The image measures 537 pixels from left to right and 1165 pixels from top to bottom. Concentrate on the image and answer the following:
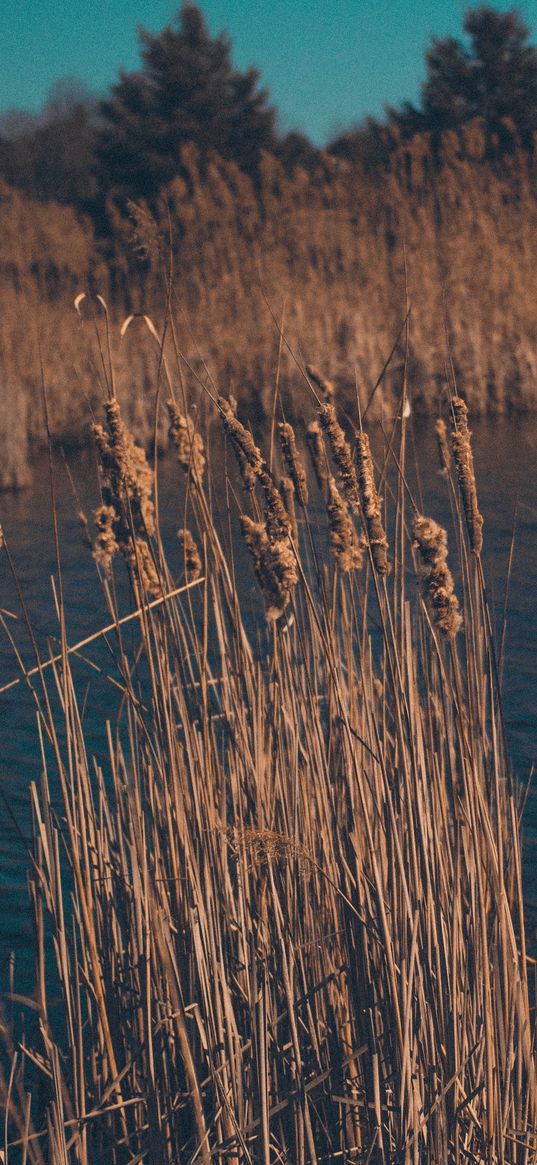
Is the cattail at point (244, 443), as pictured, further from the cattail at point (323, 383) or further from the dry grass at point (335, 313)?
the dry grass at point (335, 313)

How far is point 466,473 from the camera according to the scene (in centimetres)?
165

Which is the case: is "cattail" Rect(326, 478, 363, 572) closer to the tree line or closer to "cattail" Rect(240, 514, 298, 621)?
"cattail" Rect(240, 514, 298, 621)

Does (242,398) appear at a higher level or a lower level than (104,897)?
higher

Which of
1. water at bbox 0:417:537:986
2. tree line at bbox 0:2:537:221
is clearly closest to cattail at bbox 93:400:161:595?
water at bbox 0:417:537:986

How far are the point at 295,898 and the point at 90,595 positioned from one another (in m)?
4.83

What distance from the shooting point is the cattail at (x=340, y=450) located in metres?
1.70

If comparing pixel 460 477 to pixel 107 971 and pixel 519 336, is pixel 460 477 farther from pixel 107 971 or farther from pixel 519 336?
pixel 519 336

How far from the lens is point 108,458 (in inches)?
71.4

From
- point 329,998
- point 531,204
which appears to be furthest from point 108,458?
point 531,204

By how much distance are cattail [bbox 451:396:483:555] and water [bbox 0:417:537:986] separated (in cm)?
14

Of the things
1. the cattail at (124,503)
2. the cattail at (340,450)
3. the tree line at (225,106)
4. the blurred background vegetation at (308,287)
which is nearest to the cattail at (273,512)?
the cattail at (340,450)

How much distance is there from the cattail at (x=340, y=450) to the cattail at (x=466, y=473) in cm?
16

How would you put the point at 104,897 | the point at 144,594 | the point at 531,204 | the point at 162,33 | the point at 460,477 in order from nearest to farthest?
the point at 460,477, the point at 144,594, the point at 104,897, the point at 531,204, the point at 162,33

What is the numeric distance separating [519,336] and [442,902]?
30.8ft
